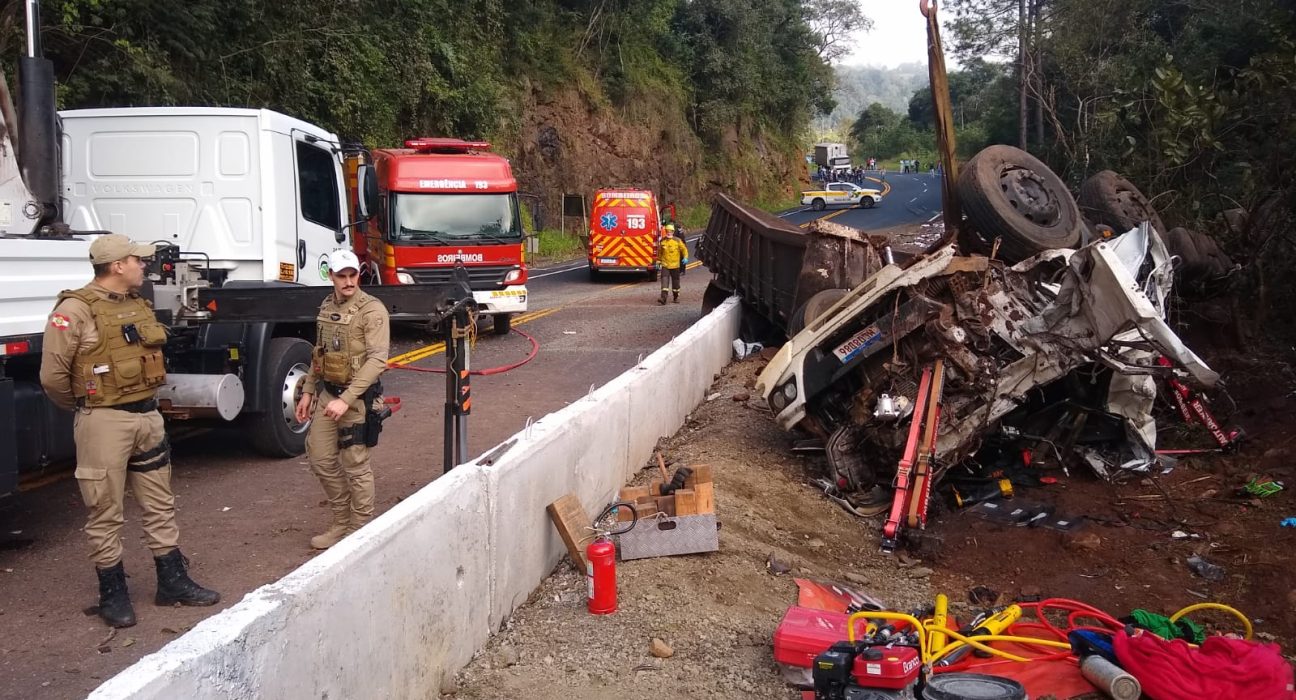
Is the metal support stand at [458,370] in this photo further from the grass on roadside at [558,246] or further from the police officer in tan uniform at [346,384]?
the grass on roadside at [558,246]

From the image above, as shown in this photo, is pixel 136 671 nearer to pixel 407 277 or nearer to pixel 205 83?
pixel 407 277

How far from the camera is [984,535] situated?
23.6 ft

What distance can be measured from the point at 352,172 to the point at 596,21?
30517 millimetres

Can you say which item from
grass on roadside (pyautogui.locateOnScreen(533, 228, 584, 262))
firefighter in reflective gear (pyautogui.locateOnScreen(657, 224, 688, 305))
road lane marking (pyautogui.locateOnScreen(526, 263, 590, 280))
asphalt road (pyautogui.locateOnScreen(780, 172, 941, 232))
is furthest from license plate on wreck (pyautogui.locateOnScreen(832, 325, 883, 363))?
asphalt road (pyautogui.locateOnScreen(780, 172, 941, 232))

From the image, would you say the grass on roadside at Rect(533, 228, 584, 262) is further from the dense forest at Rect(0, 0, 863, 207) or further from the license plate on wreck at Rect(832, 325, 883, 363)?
the license plate on wreck at Rect(832, 325, 883, 363)

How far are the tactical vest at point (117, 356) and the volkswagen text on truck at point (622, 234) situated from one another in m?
18.7

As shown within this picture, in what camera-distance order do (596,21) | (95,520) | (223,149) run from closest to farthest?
(95,520) → (223,149) → (596,21)

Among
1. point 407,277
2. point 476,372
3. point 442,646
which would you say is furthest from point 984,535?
point 407,277

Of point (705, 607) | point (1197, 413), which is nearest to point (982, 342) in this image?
point (1197, 413)

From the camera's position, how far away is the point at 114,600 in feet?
16.0

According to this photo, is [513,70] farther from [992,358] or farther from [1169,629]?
[1169,629]

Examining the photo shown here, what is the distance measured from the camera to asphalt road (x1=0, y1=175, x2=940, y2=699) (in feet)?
15.4

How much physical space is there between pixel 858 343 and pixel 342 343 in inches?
158

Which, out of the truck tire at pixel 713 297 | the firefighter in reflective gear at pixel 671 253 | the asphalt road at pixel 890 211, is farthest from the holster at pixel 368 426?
the asphalt road at pixel 890 211
